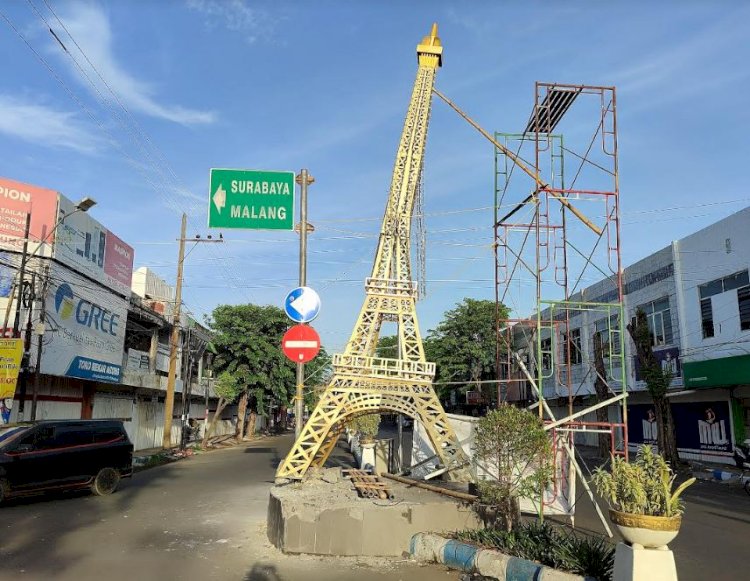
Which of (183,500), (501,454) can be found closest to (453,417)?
(501,454)

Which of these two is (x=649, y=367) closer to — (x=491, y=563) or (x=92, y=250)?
(x=491, y=563)

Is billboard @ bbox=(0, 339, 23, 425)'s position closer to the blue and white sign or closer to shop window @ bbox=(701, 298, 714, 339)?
the blue and white sign

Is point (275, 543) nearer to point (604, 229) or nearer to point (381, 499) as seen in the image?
point (381, 499)

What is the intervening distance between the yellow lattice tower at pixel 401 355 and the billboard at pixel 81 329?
1152 cm

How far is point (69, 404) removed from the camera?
22234 millimetres

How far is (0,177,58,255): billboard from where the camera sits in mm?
19000

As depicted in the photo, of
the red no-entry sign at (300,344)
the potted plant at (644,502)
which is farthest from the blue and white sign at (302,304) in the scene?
the potted plant at (644,502)

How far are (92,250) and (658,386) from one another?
2219cm

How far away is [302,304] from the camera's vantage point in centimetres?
962

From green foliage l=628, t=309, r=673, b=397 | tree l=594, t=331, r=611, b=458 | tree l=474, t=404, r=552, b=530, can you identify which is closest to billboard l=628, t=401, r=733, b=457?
tree l=594, t=331, r=611, b=458

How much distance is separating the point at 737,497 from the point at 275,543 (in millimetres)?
13201

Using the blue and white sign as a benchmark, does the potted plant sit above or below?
below

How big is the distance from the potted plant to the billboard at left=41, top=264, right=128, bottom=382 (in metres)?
18.6

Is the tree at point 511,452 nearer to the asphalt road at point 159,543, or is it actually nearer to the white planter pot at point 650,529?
the asphalt road at point 159,543
